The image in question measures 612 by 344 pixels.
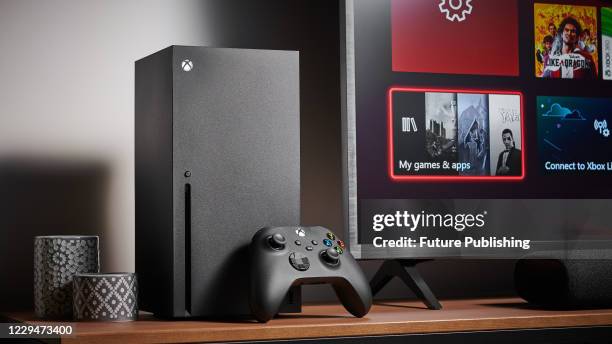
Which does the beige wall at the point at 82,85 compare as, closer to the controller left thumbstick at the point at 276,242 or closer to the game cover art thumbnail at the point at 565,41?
the controller left thumbstick at the point at 276,242

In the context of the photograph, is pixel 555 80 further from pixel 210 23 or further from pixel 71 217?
pixel 71 217

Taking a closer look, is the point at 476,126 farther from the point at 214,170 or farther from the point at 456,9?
the point at 214,170

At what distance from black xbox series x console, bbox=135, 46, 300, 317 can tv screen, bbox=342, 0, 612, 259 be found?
20 cm

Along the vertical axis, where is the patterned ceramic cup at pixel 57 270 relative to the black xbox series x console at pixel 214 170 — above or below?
below

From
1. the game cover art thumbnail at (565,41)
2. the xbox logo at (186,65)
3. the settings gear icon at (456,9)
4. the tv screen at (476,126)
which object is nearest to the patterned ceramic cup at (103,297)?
the xbox logo at (186,65)

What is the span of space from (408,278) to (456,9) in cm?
50

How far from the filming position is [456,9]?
160 centimetres

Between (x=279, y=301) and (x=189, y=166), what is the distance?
0.25 meters

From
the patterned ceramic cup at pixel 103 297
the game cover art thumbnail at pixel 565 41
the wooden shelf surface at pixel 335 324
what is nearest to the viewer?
the wooden shelf surface at pixel 335 324

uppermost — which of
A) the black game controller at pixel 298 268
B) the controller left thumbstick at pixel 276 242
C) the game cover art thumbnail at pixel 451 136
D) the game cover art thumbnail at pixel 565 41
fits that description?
the game cover art thumbnail at pixel 565 41

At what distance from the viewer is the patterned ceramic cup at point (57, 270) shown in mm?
1344

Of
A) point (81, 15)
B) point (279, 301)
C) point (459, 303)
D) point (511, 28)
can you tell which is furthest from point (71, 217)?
point (511, 28)

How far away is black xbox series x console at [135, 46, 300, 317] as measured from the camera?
1.29 metres

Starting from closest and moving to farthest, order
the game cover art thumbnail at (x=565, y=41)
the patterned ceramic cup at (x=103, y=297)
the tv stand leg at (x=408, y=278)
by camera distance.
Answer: the patterned ceramic cup at (x=103, y=297), the tv stand leg at (x=408, y=278), the game cover art thumbnail at (x=565, y=41)
